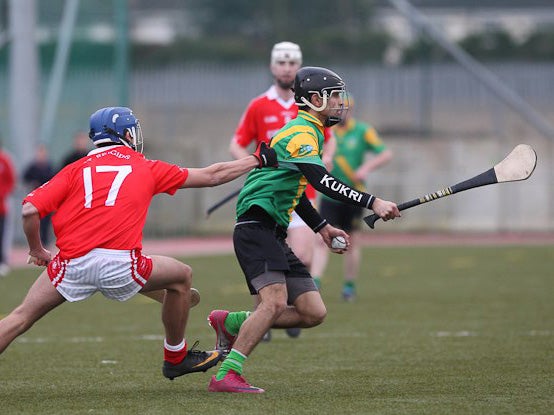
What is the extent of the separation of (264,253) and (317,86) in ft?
3.66

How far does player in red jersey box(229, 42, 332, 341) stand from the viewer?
10570mm

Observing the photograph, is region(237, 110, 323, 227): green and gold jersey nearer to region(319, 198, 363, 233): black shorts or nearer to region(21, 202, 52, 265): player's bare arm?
region(21, 202, 52, 265): player's bare arm

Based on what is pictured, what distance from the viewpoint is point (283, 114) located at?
1068 centimetres

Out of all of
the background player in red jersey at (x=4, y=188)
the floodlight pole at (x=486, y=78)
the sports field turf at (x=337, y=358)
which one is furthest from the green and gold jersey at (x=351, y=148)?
the floodlight pole at (x=486, y=78)

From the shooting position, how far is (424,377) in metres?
8.16

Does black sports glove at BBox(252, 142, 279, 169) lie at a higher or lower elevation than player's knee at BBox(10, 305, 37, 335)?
higher

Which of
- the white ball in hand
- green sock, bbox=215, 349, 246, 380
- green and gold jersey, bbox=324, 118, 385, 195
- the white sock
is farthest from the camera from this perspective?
green and gold jersey, bbox=324, 118, 385, 195

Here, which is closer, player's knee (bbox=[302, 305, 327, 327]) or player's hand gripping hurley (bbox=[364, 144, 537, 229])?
player's hand gripping hurley (bbox=[364, 144, 537, 229])

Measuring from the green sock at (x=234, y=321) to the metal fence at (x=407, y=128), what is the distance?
19.3 meters

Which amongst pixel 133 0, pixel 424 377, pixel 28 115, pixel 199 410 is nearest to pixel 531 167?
pixel 424 377

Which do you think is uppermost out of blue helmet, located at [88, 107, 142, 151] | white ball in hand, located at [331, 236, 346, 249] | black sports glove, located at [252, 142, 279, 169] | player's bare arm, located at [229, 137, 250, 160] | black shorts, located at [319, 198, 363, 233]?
blue helmet, located at [88, 107, 142, 151]

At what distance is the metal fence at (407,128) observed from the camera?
2898cm

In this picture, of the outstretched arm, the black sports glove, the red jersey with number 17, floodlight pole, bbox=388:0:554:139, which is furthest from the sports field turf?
floodlight pole, bbox=388:0:554:139

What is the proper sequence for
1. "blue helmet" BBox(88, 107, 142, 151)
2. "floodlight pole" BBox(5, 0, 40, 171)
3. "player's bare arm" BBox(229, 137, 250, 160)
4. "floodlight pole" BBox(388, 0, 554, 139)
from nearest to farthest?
1. "blue helmet" BBox(88, 107, 142, 151)
2. "player's bare arm" BBox(229, 137, 250, 160)
3. "floodlight pole" BBox(5, 0, 40, 171)
4. "floodlight pole" BBox(388, 0, 554, 139)
